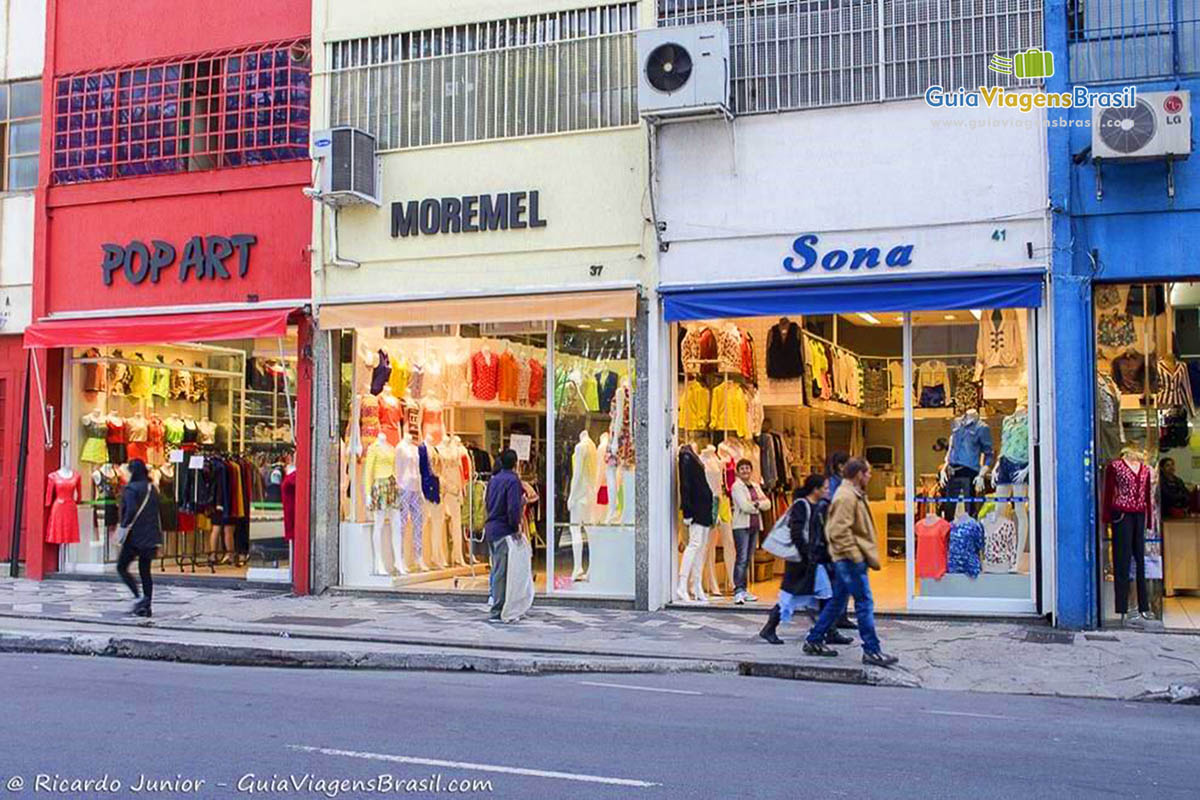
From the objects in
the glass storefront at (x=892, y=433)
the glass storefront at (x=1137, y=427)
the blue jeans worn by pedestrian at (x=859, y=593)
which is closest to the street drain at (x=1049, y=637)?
the glass storefront at (x=1137, y=427)

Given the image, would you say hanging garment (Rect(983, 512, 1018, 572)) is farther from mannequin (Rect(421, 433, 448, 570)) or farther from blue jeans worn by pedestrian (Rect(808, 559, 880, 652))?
mannequin (Rect(421, 433, 448, 570))

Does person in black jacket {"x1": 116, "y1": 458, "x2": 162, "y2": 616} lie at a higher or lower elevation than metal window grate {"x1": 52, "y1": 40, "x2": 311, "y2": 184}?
lower

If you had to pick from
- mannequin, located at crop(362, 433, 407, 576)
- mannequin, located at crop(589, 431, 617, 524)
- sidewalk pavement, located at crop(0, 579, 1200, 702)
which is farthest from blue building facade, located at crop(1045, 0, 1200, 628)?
mannequin, located at crop(362, 433, 407, 576)

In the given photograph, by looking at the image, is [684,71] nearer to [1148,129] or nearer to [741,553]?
[1148,129]

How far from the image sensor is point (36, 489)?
18.0 metres

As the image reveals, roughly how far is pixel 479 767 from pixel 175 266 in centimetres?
1199

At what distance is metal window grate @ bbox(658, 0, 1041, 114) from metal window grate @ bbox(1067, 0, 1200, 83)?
0.47 m

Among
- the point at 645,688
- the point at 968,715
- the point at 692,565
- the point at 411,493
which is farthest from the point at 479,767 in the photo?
the point at 411,493

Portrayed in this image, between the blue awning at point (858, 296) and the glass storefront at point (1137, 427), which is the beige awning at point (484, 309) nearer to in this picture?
the blue awning at point (858, 296)

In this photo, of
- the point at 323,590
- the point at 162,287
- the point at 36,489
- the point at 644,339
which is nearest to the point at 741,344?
the point at 644,339

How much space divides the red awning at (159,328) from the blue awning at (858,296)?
506 centimetres

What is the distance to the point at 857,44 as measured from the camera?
14.5m

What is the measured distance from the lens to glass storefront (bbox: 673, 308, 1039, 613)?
14133 mm

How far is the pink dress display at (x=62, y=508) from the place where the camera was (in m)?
Result: 17.9
